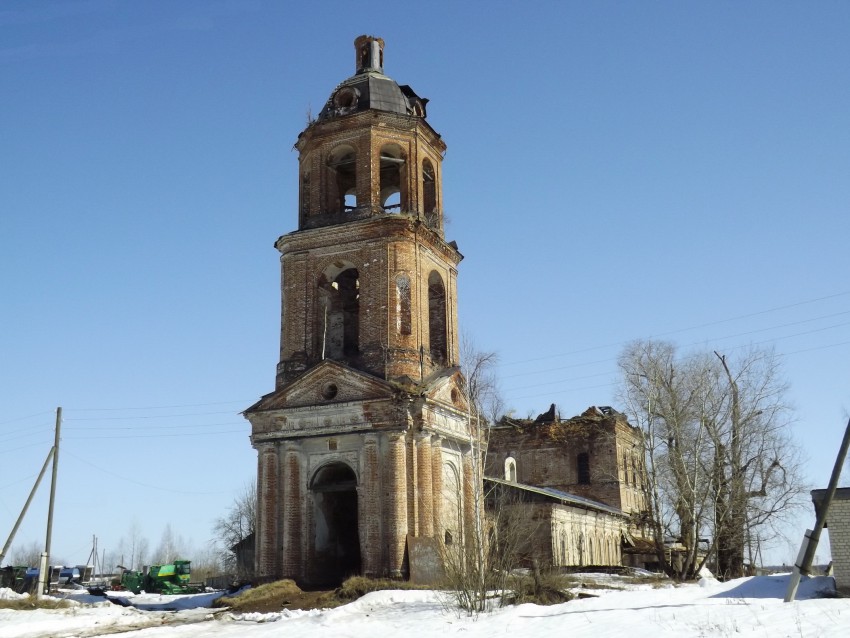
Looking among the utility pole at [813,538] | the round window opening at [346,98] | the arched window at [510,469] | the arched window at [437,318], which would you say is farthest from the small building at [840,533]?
Result: the arched window at [510,469]

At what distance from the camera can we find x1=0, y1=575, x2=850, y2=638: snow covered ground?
41.7ft

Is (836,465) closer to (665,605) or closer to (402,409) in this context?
(665,605)

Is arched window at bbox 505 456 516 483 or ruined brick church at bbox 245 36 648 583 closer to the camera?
ruined brick church at bbox 245 36 648 583

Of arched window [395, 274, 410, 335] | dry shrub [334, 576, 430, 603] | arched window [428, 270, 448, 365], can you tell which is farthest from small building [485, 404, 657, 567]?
dry shrub [334, 576, 430, 603]

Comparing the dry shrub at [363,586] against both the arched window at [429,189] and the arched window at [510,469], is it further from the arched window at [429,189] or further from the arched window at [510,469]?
the arched window at [510,469]

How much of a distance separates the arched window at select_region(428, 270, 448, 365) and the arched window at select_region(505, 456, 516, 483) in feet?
47.0

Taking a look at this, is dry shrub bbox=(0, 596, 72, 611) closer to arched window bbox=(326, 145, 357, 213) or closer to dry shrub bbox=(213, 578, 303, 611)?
dry shrub bbox=(213, 578, 303, 611)

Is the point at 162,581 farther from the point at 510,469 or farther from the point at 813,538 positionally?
the point at 813,538

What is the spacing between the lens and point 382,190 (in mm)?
29906

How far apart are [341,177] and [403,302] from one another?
19.9 ft

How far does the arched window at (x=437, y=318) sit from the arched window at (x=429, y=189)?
7.70ft

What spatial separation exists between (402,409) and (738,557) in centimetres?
1510

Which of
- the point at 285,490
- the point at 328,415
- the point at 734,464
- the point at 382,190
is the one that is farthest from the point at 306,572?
the point at 734,464

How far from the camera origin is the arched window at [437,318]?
27.4m
